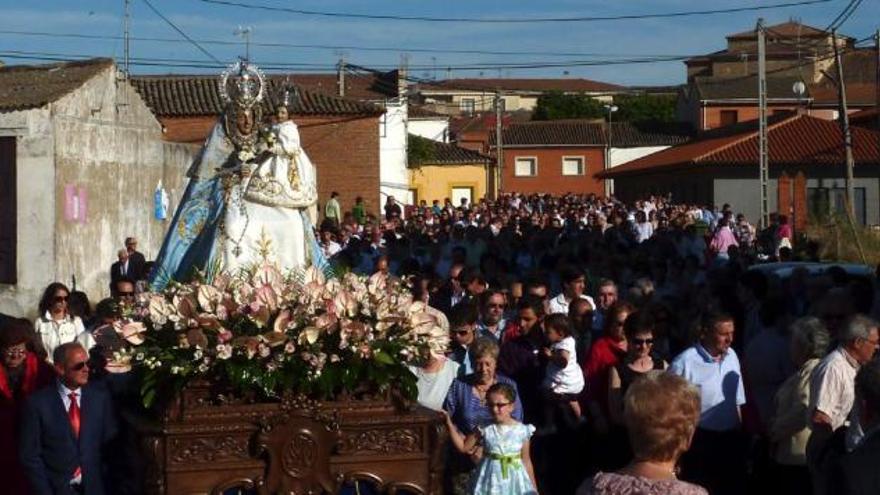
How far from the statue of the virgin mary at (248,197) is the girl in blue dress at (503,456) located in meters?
4.02

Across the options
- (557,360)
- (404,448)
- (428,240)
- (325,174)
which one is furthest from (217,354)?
(325,174)

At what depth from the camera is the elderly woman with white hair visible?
9.19 m

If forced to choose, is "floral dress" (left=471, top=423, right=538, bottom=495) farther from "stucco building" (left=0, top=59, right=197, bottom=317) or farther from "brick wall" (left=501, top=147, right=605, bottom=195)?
"brick wall" (left=501, top=147, right=605, bottom=195)

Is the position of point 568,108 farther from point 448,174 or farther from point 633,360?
point 633,360

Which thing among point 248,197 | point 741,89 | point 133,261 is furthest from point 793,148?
point 248,197

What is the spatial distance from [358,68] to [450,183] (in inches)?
831

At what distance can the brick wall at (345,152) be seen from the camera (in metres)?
47.2

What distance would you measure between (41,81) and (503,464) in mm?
22015

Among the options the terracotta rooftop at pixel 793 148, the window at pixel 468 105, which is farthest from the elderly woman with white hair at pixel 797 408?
the window at pixel 468 105

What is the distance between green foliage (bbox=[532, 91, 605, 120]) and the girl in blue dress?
322 feet

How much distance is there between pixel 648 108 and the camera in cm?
11044

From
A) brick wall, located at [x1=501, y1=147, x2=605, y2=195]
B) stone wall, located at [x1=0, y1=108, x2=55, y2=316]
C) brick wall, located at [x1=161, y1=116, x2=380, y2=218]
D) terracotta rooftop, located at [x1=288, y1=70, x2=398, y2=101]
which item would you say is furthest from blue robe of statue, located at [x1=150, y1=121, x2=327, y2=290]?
brick wall, located at [x1=501, y1=147, x2=605, y2=195]

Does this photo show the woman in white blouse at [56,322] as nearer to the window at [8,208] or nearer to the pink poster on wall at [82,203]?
the window at [8,208]

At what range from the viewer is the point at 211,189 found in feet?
41.7
